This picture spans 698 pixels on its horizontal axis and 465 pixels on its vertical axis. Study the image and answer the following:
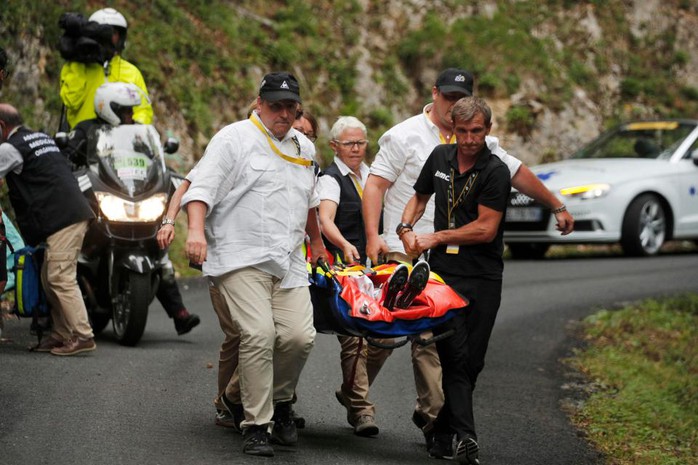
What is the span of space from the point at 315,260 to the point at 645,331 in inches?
239

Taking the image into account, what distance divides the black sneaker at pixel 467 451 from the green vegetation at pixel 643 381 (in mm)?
1206

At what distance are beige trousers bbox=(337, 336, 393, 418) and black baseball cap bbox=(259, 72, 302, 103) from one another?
154 centimetres

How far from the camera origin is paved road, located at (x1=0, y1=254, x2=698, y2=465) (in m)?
6.82

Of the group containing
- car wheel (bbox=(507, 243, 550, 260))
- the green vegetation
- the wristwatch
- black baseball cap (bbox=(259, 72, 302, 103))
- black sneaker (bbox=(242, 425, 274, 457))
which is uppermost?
black baseball cap (bbox=(259, 72, 302, 103))

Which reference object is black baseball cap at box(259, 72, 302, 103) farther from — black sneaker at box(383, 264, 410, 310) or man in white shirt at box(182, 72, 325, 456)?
black sneaker at box(383, 264, 410, 310)

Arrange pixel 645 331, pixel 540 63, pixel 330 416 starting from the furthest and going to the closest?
pixel 540 63
pixel 645 331
pixel 330 416

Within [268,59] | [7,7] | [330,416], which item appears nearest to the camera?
[330,416]

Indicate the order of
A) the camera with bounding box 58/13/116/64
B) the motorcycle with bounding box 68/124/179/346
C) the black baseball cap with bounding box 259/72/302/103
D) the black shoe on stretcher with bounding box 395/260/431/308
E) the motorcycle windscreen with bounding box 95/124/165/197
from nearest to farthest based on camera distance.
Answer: the black shoe on stretcher with bounding box 395/260/431/308
the black baseball cap with bounding box 259/72/302/103
the motorcycle with bounding box 68/124/179/346
the motorcycle windscreen with bounding box 95/124/165/197
the camera with bounding box 58/13/116/64

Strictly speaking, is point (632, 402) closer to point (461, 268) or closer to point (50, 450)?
point (461, 268)

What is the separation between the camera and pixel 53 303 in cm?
977

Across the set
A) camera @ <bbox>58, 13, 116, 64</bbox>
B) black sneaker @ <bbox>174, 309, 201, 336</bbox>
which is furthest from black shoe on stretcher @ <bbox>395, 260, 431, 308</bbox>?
camera @ <bbox>58, 13, 116, 64</bbox>

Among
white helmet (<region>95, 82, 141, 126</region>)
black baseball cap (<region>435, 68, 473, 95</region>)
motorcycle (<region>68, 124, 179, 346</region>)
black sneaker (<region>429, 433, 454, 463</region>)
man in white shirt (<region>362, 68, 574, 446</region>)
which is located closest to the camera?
black sneaker (<region>429, 433, 454, 463</region>)

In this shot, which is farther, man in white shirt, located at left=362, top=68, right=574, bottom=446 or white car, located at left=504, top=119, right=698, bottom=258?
white car, located at left=504, top=119, right=698, bottom=258

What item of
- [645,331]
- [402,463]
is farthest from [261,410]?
[645,331]
